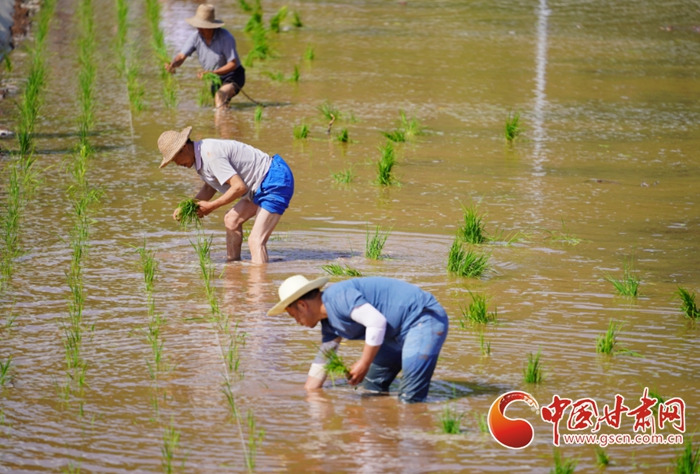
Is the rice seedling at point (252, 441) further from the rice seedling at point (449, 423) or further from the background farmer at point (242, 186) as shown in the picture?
the background farmer at point (242, 186)

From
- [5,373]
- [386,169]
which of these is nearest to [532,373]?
[5,373]

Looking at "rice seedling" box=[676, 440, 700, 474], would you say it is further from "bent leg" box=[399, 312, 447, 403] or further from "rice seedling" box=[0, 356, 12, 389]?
"rice seedling" box=[0, 356, 12, 389]

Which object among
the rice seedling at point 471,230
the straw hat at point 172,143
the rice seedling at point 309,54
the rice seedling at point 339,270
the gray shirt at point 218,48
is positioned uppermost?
the gray shirt at point 218,48

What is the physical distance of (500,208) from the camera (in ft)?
27.0

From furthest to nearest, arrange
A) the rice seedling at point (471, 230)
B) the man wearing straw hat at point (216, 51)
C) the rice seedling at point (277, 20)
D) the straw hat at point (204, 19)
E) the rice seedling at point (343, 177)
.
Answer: the rice seedling at point (277, 20) < the man wearing straw hat at point (216, 51) < the straw hat at point (204, 19) < the rice seedling at point (343, 177) < the rice seedling at point (471, 230)

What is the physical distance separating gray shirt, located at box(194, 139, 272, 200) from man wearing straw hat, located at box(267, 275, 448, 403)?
2.12 metres

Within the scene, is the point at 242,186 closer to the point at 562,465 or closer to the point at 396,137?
the point at 562,465

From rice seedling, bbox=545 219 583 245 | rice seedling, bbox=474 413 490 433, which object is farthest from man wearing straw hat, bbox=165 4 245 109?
rice seedling, bbox=474 413 490 433

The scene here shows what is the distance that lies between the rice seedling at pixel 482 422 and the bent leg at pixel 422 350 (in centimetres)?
26

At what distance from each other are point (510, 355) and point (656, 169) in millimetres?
4721

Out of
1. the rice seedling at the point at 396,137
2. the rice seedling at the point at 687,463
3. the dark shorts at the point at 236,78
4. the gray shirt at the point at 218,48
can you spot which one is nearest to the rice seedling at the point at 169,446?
the rice seedling at the point at 687,463

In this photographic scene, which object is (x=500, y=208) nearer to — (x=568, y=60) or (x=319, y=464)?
(x=319, y=464)

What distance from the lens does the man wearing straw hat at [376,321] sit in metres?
4.41

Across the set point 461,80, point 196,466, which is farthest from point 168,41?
point 196,466
